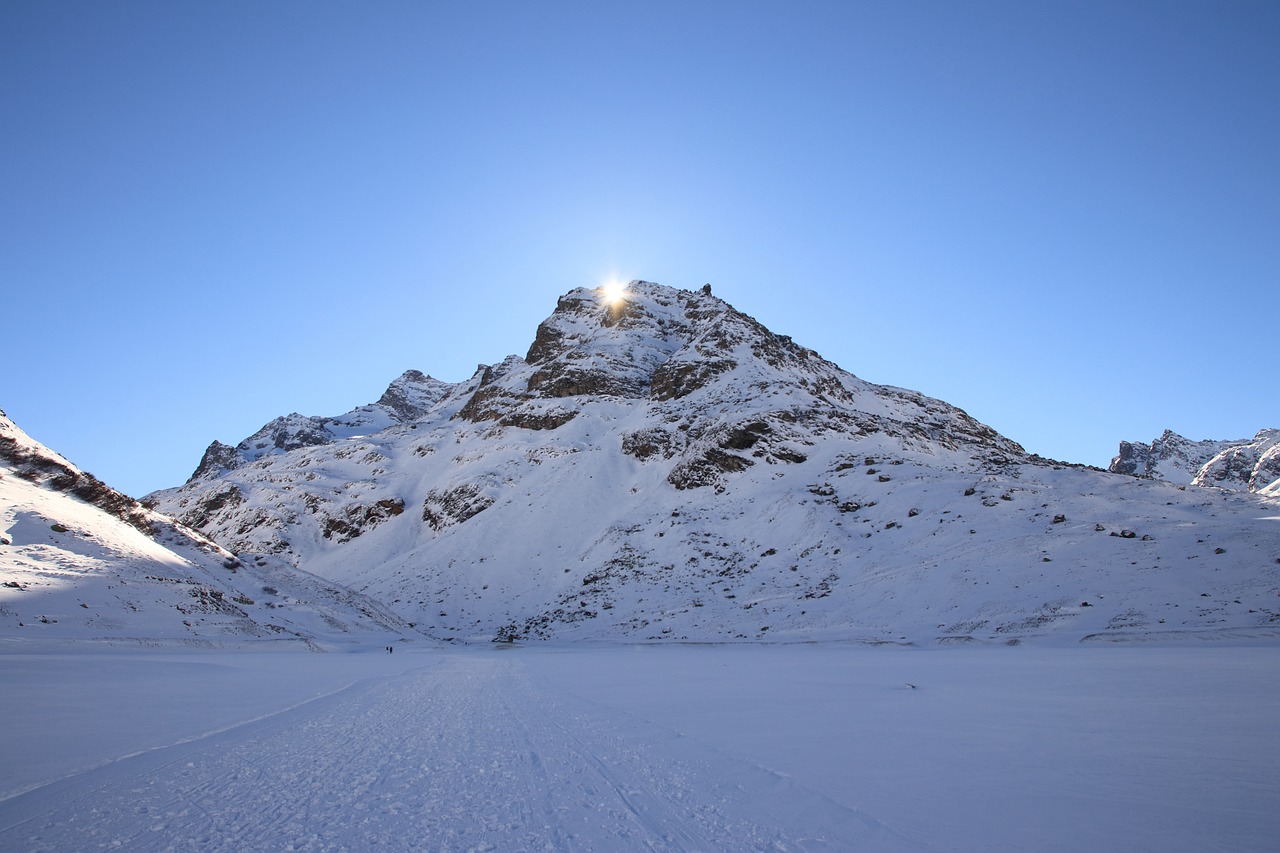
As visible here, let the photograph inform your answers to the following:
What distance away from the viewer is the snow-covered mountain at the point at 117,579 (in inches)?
925

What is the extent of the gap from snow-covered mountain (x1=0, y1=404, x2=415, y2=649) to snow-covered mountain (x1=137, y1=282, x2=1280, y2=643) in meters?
15.3

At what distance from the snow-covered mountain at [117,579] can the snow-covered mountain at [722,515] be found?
15.3m

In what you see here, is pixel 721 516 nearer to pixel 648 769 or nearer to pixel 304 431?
pixel 648 769

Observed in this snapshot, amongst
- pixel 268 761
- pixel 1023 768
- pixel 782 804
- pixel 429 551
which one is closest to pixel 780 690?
pixel 1023 768

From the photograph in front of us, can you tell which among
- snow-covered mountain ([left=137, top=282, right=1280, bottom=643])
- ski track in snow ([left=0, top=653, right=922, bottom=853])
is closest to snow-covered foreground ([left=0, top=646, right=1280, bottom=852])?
ski track in snow ([left=0, top=653, right=922, bottom=853])

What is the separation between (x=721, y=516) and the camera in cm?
5141

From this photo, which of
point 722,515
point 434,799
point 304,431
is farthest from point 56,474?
point 304,431

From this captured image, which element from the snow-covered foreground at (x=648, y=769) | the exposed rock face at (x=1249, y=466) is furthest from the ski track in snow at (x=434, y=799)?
the exposed rock face at (x=1249, y=466)

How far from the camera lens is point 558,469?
2744 inches

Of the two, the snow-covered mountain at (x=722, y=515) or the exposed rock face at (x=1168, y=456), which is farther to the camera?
the exposed rock face at (x=1168, y=456)

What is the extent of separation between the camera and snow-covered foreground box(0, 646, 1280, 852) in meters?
3.56

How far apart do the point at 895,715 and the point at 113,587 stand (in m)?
32.2

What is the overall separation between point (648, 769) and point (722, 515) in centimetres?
4713

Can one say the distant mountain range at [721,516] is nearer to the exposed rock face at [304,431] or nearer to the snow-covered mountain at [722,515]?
the snow-covered mountain at [722,515]
